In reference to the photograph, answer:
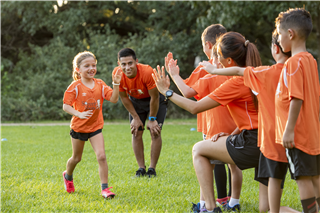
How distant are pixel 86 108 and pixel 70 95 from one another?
26 centimetres

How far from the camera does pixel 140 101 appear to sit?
5969mm

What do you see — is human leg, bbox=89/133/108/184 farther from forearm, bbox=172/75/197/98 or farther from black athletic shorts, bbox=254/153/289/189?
black athletic shorts, bbox=254/153/289/189

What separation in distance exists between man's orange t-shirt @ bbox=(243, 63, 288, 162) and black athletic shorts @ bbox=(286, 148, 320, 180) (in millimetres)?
211

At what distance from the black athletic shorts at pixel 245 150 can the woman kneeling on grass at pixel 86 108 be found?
1802 mm

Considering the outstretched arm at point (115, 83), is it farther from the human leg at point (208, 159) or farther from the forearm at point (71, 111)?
the human leg at point (208, 159)

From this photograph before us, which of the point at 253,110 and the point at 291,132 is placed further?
the point at 253,110

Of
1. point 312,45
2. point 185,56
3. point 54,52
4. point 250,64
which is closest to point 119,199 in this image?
point 250,64

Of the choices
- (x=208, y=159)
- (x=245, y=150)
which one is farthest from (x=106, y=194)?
(x=245, y=150)

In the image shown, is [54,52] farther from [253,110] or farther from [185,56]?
[253,110]

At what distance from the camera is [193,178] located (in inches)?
209

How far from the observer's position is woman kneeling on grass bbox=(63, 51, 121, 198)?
4363 millimetres

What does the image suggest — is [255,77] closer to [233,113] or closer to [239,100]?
[239,100]

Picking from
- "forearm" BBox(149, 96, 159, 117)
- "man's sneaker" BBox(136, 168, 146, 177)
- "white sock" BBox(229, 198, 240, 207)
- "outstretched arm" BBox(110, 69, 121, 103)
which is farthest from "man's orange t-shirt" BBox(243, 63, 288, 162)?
"man's sneaker" BBox(136, 168, 146, 177)

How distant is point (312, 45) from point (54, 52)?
14672 mm
